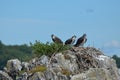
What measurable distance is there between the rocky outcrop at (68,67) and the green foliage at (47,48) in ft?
Answer: 1.09

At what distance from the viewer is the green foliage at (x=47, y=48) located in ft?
88.7

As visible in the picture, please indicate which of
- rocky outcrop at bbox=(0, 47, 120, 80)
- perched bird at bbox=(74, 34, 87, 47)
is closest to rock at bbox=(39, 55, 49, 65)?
rocky outcrop at bbox=(0, 47, 120, 80)

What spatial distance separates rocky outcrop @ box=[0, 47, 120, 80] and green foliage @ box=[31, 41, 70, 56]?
1.09ft

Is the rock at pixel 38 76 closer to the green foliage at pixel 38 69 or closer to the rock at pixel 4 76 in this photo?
the green foliage at pixel 38 69

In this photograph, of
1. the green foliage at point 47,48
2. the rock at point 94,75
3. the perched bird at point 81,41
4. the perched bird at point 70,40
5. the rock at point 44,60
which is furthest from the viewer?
the perched bird at point 81,41

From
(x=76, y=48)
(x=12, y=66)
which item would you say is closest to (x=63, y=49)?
(x=76, y=48)

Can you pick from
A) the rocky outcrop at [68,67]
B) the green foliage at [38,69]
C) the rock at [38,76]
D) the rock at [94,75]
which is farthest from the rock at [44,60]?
the rock at [94,75]

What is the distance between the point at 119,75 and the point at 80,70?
2.06 meters

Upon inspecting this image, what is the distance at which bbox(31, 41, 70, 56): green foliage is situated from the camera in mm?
27031

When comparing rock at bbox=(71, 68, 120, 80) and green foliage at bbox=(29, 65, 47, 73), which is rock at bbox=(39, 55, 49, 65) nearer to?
green foliage at bbox=(29, 65, 47, 73)

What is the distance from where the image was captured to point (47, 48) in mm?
27109

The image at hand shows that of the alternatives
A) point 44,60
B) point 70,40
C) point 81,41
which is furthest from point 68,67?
point 81,41

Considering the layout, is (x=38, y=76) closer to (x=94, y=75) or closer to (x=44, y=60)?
(x=44, y=60)

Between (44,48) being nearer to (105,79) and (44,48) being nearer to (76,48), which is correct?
(76,48)
